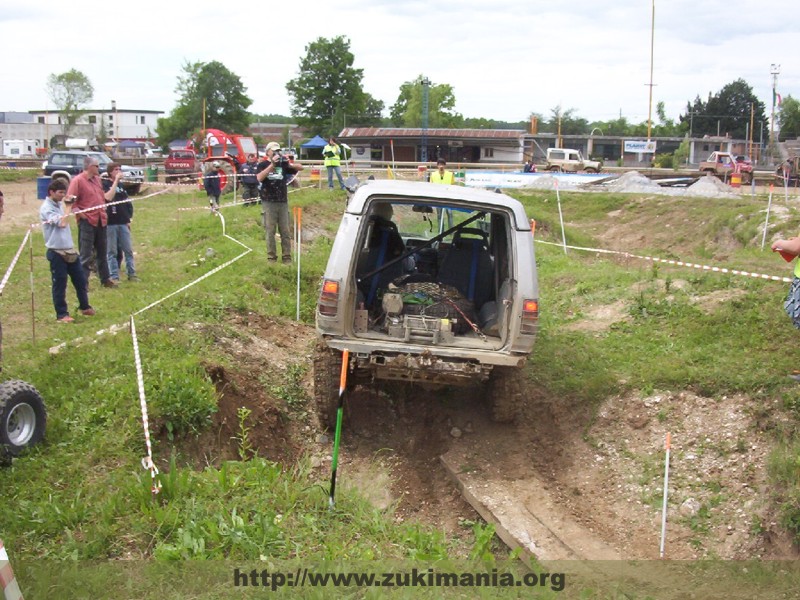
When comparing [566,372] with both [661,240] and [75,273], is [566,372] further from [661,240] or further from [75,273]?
[661,240]

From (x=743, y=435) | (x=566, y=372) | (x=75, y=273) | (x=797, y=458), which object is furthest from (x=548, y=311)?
(x=75, y=273)

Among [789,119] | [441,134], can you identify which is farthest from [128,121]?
[789,119]

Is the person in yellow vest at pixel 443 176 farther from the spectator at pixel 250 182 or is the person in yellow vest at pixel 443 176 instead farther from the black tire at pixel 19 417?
the black tire at pixel 19 417

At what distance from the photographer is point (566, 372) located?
7.99 metres

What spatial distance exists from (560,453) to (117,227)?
24.2ft

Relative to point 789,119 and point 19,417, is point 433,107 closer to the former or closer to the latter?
point 789,119

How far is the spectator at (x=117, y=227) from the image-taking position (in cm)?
1134

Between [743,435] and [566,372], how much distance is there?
1.94 metres

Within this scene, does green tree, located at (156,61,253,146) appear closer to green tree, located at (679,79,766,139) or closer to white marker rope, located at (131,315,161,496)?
green tree, located at (679,79,766,139)

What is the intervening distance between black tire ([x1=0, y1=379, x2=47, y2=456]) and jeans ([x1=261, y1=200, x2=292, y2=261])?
6.17m

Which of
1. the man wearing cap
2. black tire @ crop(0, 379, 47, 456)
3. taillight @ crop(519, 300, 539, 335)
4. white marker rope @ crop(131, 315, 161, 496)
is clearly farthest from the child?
taillight @ crop(519, 300, 539, 335)

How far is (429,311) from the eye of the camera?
6988mm

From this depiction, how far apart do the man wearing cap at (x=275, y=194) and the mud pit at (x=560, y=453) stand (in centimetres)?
370

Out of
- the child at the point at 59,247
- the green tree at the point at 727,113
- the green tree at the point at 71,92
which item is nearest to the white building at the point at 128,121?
the green tree at the point at 71,92
